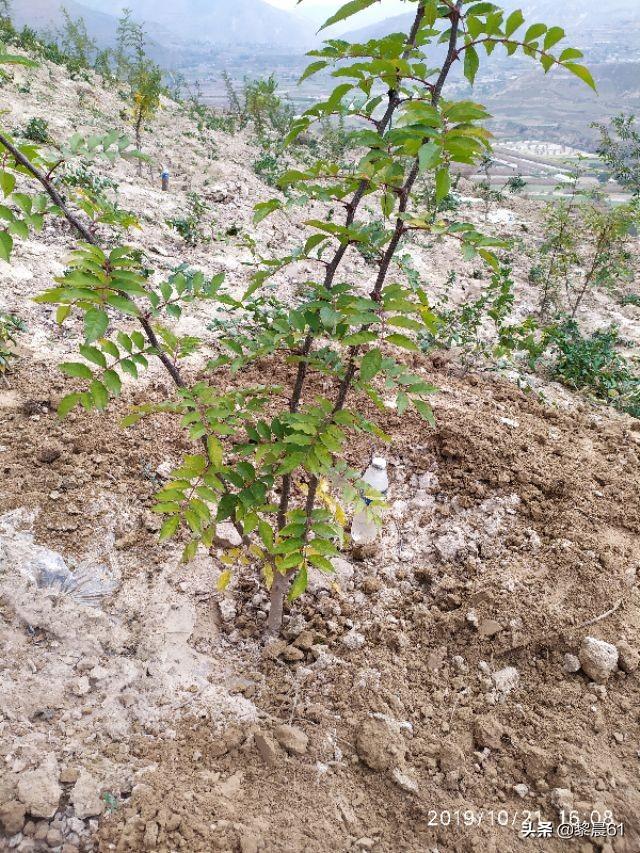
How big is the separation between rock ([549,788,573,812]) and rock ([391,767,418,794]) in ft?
1.49

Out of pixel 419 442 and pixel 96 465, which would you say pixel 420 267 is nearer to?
pixel 419 442

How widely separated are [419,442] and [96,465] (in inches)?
73.8

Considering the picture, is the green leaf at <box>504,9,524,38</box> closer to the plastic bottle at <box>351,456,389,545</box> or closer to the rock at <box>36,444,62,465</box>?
the plastic bottle at <box>351,456,389,545</box>

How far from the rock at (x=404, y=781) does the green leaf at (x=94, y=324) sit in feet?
5.69

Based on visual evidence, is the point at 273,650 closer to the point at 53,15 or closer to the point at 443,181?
the point at 443,181

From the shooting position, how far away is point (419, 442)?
3.25 metres

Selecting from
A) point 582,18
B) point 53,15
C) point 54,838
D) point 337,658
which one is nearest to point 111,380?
point 54,838

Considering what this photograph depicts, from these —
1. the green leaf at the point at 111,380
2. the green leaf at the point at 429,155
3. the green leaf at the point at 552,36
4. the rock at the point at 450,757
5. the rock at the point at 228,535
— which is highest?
the green leaf at the point at 552,36

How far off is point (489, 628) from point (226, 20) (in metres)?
199

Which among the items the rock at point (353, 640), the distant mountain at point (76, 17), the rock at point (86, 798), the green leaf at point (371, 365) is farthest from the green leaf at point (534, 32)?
the distant mountain at point (76, 17)

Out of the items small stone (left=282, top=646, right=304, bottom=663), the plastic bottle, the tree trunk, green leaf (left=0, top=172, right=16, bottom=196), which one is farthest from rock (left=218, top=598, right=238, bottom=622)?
green leaf (left=0, top=172, right=16, bottom=196)

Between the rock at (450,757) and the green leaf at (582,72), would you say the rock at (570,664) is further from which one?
the green leaf at (582,72)

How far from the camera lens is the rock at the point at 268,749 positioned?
186cm

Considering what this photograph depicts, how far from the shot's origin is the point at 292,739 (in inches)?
74.8
